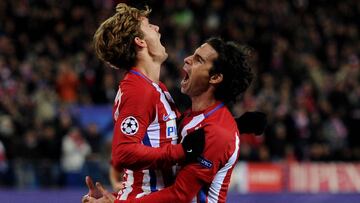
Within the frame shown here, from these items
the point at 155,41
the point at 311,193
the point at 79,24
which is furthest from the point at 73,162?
the point at 155,41

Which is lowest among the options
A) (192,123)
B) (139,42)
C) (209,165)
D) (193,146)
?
(209,165)

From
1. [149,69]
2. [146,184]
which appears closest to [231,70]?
[149,69]

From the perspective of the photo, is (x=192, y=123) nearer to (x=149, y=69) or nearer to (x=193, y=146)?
(x=193, y=146)

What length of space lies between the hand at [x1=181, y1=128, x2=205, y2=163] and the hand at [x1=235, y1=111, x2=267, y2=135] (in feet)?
2.45

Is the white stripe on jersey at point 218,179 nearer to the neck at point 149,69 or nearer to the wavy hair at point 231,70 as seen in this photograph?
the wavy hair at point 231,70

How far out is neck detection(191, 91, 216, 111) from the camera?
5781 millimetres

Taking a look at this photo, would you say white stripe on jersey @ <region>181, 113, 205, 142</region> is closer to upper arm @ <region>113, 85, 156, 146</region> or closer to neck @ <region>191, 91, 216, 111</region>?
neck @ <region>191, 91, 216, 111</region>

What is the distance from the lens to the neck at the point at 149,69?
573 centimetres

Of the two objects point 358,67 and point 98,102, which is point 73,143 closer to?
point 98,102

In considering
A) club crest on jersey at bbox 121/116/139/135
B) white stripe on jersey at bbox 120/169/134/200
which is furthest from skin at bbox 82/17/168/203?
club crest on jersey at bbox 121/116/139/135

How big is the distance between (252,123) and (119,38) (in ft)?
3.78

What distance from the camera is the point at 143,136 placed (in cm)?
541

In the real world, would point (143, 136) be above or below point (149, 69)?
below

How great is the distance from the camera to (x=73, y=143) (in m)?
14.5
